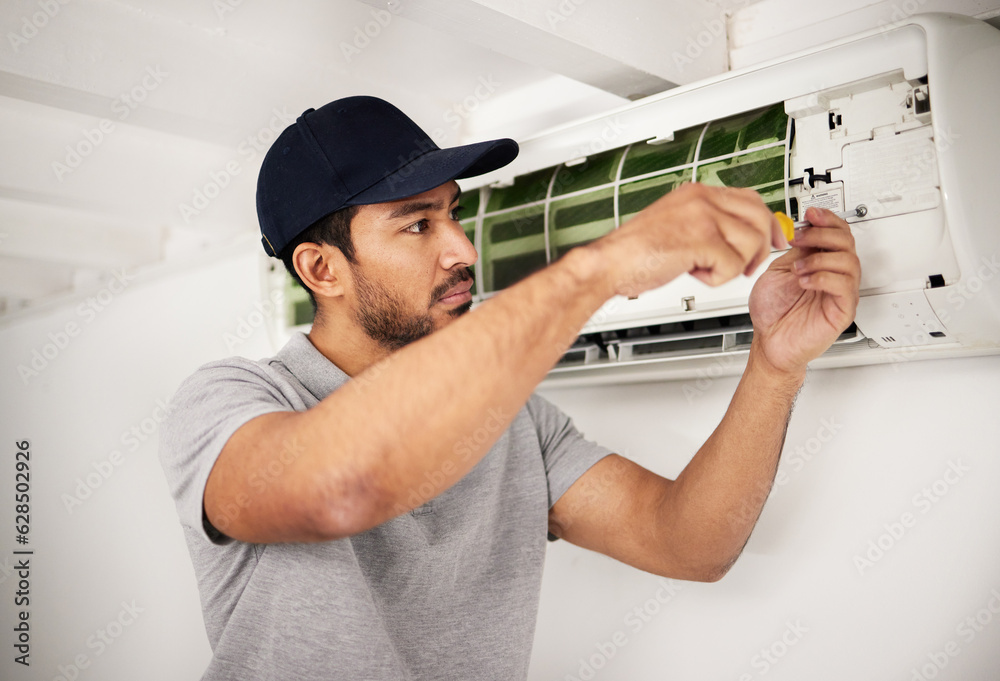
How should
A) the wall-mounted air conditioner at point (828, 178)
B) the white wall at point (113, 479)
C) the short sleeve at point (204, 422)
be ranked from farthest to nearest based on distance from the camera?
the white wall at point (113, 479)
the wall-mounted air conditioner at point (828, 178)
the short sleeve at point (204, 422)

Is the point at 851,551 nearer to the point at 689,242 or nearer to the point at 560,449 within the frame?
the point at 560,449

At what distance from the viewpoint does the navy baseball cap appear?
1.19 m

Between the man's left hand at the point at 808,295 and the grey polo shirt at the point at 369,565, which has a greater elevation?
the man's left hand at the point at 808,295

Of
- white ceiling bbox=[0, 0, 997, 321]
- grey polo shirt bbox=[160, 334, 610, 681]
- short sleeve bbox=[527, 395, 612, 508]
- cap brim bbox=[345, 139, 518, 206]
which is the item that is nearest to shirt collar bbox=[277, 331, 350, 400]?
grey polo shirt bbox=[160, 334, 610, 681]

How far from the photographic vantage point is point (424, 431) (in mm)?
753

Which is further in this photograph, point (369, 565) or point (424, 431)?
point (369, 565)

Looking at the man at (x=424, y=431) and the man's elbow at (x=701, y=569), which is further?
the man's elbow at (x=701, y=569)

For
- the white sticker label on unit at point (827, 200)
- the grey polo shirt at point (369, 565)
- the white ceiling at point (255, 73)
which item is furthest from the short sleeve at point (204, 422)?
the white sticker label on unit at point (827, 200)

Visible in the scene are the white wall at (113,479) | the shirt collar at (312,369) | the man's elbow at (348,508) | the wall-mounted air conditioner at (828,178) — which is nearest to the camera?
the man's elbow at (348,508)

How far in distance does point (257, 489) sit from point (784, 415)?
76 cm

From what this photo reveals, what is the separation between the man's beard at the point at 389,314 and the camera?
1260 mm

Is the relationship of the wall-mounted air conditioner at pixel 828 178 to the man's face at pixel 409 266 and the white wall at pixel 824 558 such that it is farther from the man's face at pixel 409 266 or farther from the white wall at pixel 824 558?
the man's face at pixel 409 266

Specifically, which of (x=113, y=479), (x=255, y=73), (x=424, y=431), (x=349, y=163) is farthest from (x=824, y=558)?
(x=113, y=479)

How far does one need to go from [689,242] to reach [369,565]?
67 cm
